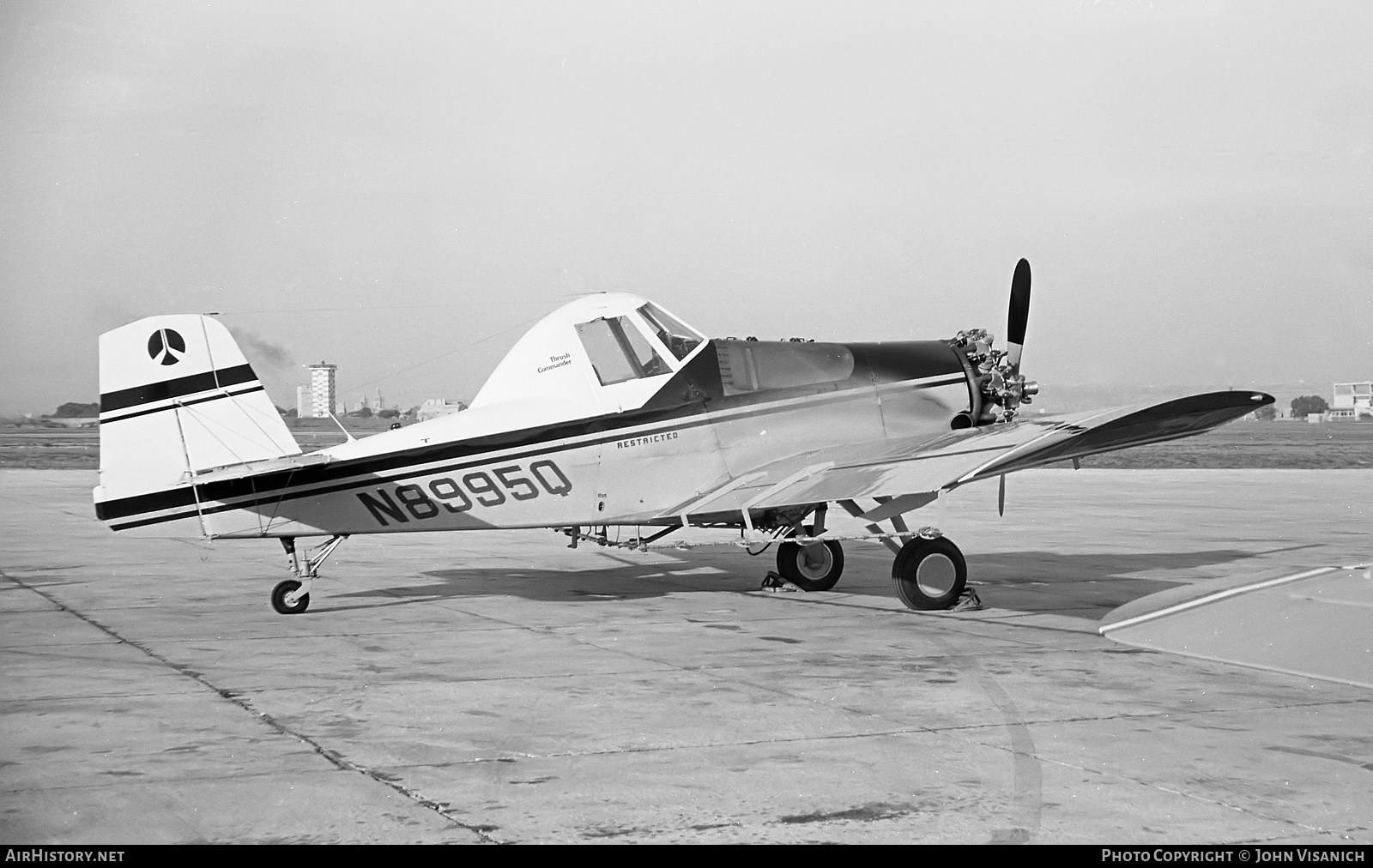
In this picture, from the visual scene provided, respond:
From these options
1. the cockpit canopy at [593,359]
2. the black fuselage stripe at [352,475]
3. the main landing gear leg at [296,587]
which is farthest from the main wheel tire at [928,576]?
the main landing gear leg at [296,587]

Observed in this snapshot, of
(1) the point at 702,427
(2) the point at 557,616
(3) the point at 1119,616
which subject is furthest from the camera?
(1) the point at 702,427

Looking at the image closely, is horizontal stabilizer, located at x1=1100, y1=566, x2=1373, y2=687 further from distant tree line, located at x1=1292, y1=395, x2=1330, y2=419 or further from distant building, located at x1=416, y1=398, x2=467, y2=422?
distant tree line, located at x1=1292, y1=395, x2=1330, y2=419

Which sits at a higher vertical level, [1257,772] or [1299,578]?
[1299,578]

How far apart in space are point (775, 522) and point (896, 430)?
1675mm

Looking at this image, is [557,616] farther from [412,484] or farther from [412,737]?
[412,737]

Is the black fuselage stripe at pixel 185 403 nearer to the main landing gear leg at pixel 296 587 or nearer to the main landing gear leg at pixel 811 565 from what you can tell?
the main landing gear leg at pixel 296 587

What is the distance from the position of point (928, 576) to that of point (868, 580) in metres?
3.14

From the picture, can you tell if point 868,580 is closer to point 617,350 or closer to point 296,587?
point 617,350

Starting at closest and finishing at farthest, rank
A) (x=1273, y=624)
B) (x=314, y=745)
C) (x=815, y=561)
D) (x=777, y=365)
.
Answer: (x=1273, y=624) < (x=314, y=745) < (x=777, y=365) < (x=815, y=561)

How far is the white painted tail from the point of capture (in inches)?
440

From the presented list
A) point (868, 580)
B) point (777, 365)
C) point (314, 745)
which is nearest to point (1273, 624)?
point (314, 745)

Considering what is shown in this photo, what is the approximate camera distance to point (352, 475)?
11.6m

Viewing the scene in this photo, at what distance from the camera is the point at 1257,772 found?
19.5 feet

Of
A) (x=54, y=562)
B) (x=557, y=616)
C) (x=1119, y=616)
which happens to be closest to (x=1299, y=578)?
(x=1119, y=616)
